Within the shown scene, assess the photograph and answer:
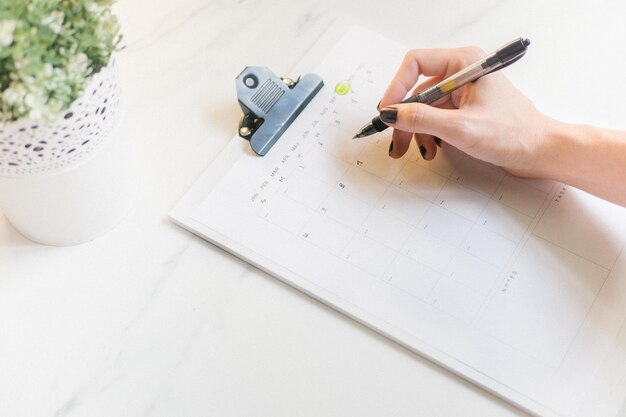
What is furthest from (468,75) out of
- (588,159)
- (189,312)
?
(189,312)

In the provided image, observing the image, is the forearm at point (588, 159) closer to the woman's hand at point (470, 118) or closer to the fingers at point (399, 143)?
the woman's hand at point (470, 118)

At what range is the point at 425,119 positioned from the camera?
2.26ft

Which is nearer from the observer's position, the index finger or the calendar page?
the calendar page

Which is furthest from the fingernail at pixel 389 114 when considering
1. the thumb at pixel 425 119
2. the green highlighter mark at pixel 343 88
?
the green highlighter mark at pixel 343 88

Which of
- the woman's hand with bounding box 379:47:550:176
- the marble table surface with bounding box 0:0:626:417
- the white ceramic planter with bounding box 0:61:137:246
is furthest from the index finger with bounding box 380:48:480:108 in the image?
the white ceramic planter with bounding box 0:61:137:246

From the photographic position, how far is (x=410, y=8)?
0.90 m

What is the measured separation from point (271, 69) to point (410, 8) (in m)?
0.22

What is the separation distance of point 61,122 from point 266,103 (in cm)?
28

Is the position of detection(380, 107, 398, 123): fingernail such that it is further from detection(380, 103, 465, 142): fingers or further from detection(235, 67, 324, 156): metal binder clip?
detection(235, 67, 324, 156): metal binder clip

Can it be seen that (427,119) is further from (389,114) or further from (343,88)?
(343,88)

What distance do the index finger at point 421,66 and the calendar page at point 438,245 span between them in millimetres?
45

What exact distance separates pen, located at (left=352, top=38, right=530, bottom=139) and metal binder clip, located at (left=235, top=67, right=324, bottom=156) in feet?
0.27

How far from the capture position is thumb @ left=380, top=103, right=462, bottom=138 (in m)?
0.69

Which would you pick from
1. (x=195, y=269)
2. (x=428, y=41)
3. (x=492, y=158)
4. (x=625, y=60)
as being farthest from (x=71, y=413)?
(x=625, y=60)
